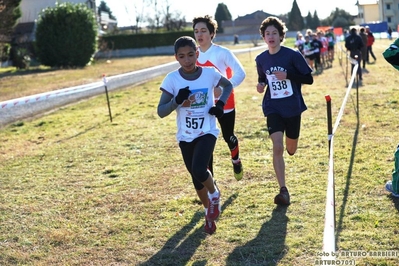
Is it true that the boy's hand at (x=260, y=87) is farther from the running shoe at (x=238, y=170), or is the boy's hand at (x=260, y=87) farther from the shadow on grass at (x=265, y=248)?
the shadow on grass at (x=265, y=248)

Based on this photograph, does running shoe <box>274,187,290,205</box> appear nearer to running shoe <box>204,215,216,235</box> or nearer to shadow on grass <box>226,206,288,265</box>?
shadow on grass <box>226,206,288,265</box>

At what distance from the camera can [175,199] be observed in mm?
6918

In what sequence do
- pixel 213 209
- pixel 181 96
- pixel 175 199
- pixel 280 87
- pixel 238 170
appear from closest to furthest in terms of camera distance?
1. pixel 181 96
2. pixel 213 209
3. pixel 280 87
4. pixel 175 199
5. pixel 238 170

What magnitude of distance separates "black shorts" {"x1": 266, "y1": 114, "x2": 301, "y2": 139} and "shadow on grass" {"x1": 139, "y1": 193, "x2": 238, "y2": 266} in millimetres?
1246

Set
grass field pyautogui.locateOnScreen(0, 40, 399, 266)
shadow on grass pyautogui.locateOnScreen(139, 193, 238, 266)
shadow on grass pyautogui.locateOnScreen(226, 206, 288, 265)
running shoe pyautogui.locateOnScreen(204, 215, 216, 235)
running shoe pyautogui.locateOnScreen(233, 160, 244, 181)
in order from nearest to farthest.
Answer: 1. shadow on grass pyautogui.locateOnScreen(226, 206, 288, 265)
2. shadow on grass pyautogui.locateOnScreen(139, 193, 238, 266)
3. grass field pyautogui.locateOnScreen(0, 40, 399, 266)
4. running shoe pyautogui.locateOnScreen(204, 215, 216, 235)
5. running shoe pyautogui.locateOnScreen(233, 160, 244, 181)

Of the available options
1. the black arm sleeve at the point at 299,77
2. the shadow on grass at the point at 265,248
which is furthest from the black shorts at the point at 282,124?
the shadow on grass at the point at 265,248

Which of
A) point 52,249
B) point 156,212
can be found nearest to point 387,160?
point 156,212

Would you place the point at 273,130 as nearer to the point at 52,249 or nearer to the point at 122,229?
the point at 122,229

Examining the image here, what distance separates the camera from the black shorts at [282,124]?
634cm

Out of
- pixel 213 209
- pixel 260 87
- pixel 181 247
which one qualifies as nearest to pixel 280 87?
pixel 260 87

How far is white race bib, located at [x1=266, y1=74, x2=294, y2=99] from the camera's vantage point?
631 cm

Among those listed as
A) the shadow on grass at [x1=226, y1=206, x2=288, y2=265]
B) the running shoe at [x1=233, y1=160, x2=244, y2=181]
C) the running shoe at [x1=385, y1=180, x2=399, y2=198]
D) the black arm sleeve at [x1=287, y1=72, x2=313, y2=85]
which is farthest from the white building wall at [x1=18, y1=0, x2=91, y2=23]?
the shadow on grass at [x1=226, y1=206, x2=288, y2=265]

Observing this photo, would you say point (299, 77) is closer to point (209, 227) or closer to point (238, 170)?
point (238, 170)

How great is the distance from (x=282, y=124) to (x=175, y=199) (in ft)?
5.06
